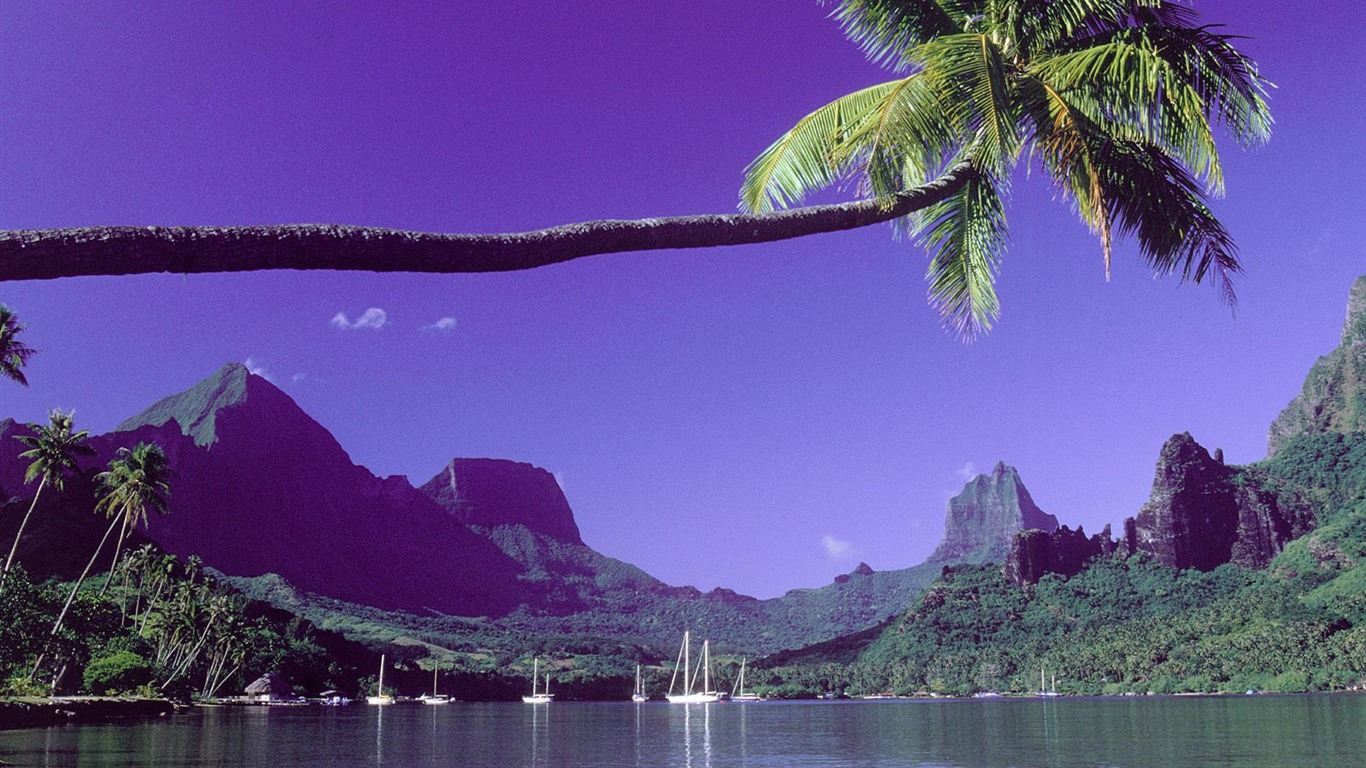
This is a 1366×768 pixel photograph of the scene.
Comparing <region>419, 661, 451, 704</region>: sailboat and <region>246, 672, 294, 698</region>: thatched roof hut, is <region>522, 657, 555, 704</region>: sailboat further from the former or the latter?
<region>246, 672, 294, 698</region>: thatched roof hut

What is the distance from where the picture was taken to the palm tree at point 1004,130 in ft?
25.0

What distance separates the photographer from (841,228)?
775 cm

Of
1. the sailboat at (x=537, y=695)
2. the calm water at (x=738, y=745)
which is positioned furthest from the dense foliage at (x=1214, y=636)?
the calm water at (x=738, y=745)

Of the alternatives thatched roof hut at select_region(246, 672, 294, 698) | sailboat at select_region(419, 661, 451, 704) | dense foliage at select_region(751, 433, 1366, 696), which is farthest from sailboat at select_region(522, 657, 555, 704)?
thatched roof hut at select_region(246, 672, 294, 698)

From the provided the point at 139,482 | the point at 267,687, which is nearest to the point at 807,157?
the point at 139,482

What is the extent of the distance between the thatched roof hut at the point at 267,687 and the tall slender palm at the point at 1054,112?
369 feet

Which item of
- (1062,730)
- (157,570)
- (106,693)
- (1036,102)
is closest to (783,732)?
(1062,730)

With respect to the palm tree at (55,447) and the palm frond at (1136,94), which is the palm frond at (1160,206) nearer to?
the palm frond at (1136,94)

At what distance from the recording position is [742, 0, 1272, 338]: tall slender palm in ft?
26.0

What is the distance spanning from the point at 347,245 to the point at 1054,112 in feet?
18.9

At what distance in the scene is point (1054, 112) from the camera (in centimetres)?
812

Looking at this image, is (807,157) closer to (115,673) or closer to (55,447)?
(55,447)

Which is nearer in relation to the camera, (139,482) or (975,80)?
(975,80)

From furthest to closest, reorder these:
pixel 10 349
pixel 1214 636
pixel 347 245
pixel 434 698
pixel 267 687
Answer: pixel 1214 636 < pixel 434 698 < pixel 267 687 < pixel 10 349 < pixel 347 245
